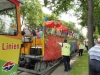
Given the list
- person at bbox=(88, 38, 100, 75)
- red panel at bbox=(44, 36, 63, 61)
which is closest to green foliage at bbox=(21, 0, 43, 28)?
red panel at bbox=(44, 36, 63, 61)

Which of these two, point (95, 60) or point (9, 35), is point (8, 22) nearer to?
point (9, 35)

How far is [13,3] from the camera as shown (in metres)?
6.39

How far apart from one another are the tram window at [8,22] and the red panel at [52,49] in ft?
18.1

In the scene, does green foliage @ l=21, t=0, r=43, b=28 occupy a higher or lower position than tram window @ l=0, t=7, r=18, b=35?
higher

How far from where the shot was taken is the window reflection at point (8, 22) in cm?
588

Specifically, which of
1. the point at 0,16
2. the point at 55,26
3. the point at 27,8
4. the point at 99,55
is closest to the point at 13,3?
the point at 0,16

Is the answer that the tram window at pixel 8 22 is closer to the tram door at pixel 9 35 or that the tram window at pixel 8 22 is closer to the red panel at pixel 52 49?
the tram door at pixel 9 35

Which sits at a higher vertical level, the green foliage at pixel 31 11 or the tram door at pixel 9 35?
the green foliage at pixel 31 11

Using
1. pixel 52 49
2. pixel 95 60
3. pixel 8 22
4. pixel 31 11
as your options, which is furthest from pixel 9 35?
pixel 31 11

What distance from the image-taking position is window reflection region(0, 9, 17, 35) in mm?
5875

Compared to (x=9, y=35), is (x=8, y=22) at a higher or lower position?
higher

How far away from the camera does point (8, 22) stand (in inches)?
244

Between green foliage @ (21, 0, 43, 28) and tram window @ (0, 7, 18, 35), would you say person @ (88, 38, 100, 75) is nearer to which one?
tram window @ (0, 7, 18, 35)

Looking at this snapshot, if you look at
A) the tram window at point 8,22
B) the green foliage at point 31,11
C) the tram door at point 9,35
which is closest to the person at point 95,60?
the tram door at point 9,35
